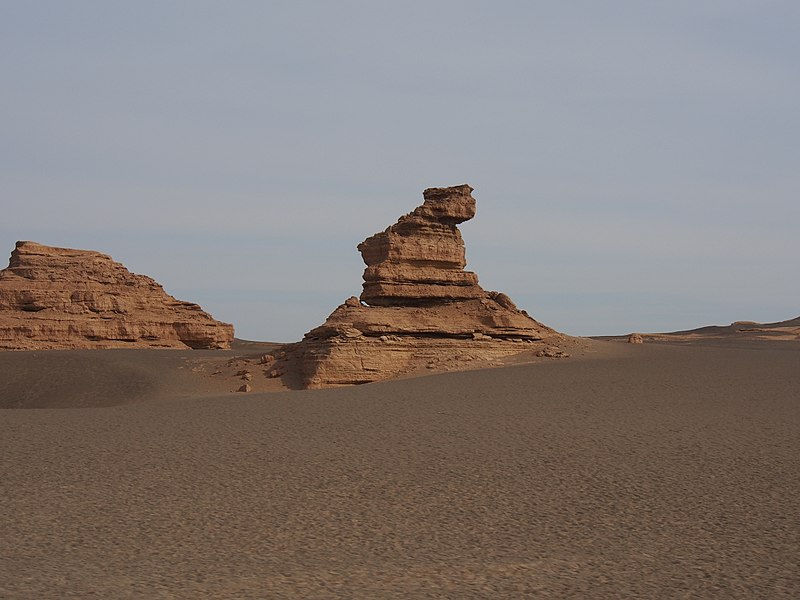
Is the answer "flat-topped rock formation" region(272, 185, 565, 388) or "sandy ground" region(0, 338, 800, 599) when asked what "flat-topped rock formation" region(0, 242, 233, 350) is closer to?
"flat-topped rock formation" region(272, 185, 565, 388)

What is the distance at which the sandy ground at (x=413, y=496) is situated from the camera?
6660 mm

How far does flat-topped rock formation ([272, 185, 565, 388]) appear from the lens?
2370 centimetres

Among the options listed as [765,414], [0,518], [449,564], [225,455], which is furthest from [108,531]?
[765,414]

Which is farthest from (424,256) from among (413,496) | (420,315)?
(413,496)

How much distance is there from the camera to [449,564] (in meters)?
7.04

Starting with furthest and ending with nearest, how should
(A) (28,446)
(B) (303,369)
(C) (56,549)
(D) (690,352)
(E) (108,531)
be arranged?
(D) (690,352), (B) (303,369), (A) (28,446), (E) (108,531), (C) (56,549)

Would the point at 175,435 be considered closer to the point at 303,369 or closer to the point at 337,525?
the point at 337,525

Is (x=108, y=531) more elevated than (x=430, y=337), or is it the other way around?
(x=430, y=337)

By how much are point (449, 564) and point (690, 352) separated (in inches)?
875

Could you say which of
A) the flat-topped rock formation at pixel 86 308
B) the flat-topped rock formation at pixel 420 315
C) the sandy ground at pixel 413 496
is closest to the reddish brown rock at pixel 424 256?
the flat-topped rock formation at pixel 420 315

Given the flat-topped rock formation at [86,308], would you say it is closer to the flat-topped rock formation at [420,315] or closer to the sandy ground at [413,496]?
the flat-topped rock formation at [420,315]

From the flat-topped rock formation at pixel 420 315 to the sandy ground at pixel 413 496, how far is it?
12.7ft

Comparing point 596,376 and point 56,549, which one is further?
point 596,376

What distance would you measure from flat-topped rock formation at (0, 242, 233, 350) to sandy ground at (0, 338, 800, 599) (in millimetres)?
17540
